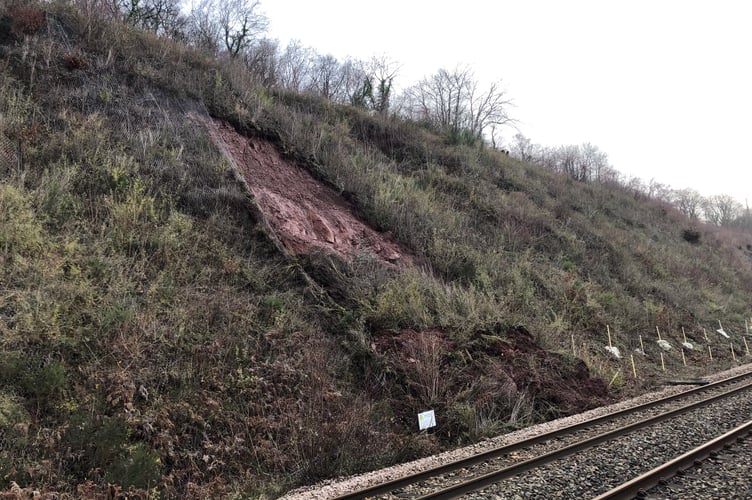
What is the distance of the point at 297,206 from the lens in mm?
12570

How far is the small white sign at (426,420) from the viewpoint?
8109 mm

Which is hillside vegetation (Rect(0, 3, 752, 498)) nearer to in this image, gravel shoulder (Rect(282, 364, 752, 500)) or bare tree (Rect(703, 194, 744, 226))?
gravel shoulder (Rect(282, 364, 752, 500))

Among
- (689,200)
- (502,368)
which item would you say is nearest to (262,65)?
(502,368)

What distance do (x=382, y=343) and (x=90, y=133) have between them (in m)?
8.21

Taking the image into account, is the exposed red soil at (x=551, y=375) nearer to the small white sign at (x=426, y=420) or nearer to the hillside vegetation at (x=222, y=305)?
the hillside vegetation at (x=222, y=305)

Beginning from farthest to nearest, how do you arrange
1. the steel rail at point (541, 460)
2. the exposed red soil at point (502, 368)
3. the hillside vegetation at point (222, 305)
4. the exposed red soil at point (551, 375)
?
the exposed red soil at point (551, 375), the exposed red soil at point (502, 368), the hillside vegetation at point (222, 305), the steel rail at point (541, 460)

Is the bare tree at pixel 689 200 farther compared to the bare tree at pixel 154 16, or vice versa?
the bare tree at pixel 689 200

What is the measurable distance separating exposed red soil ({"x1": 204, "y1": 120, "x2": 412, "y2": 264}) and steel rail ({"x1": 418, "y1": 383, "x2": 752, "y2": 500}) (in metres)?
6.70

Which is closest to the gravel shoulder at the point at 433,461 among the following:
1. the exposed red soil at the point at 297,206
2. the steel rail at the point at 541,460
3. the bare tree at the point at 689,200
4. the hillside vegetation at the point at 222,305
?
the hillside vegetation at the point at 222,305

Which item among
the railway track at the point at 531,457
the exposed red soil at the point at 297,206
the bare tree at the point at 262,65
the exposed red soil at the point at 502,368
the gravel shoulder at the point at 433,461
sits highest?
the bare tree at the point at 262,65

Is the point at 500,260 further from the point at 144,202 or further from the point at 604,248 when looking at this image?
the point at 144,202

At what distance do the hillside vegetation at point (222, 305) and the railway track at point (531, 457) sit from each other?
1061mm

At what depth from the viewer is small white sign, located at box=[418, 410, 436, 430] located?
811cm

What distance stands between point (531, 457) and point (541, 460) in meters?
0.35
